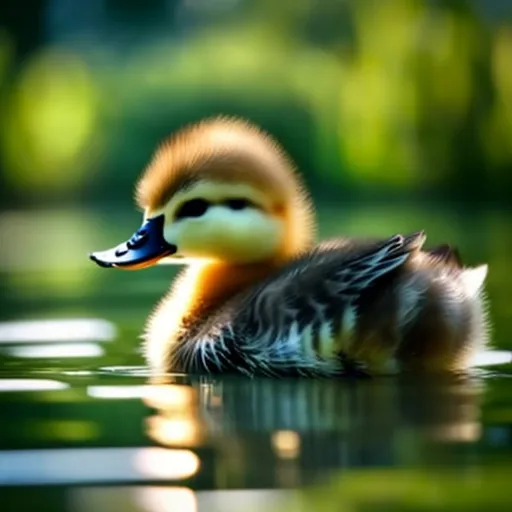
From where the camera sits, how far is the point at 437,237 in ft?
39.0

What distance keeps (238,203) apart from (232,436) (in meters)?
1.18

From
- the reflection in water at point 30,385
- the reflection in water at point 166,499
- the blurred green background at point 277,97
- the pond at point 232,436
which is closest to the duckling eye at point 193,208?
the pond at point 232,436

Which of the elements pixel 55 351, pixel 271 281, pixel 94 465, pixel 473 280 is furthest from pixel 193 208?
pixel 94 465

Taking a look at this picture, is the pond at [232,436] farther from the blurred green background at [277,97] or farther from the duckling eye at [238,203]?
Result: the blurred green background at [277,97]

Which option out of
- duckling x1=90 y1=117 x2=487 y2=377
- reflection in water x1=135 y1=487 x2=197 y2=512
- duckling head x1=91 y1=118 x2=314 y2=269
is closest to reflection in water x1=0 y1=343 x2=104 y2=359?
duckling x1=90 y1=117 x2=487 y2=377

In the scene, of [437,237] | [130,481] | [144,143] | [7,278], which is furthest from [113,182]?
[130,481]

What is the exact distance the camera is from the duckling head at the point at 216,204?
17.1ft

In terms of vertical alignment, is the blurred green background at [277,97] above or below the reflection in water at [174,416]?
above

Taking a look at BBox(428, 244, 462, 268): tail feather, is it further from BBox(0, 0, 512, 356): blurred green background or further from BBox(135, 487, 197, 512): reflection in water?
BBox(0, 0, 512, 356): blurred green background

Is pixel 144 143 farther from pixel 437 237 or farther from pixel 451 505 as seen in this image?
pixel 451 505

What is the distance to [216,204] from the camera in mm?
5223

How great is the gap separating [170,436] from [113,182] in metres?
16.6

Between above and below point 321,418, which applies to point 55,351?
above

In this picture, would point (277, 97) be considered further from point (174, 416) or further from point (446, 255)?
point (174, 416)
